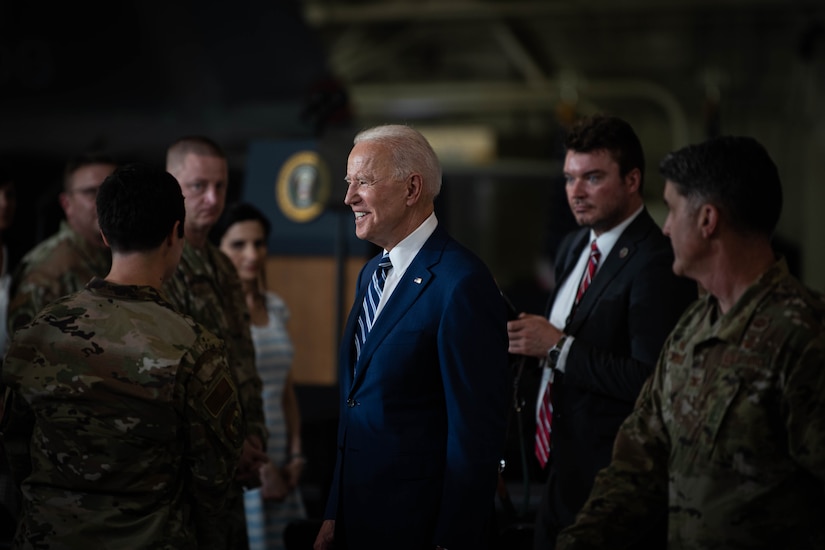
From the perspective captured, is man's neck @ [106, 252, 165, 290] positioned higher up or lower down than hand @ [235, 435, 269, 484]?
higher up

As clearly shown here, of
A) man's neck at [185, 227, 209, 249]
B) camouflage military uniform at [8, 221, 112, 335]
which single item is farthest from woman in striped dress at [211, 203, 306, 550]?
man's neck at [185, 227, 209, 249]

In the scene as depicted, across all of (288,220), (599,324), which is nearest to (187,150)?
(599,324)

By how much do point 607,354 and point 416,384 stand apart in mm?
570

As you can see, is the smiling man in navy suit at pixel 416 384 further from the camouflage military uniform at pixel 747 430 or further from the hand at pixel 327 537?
the camouflage military uniform at pixel 747 430

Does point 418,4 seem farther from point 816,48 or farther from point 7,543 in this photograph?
point 7,543

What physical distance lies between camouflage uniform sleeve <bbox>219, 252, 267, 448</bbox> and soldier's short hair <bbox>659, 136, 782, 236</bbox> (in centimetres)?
147

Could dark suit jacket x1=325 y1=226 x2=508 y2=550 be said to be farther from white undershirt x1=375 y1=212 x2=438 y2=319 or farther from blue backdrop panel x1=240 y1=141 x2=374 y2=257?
blue backdrop panel x1=240 y1=141 x2=374 y2=257

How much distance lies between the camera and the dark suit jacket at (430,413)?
76.1 inches

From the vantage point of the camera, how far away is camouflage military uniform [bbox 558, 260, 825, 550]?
1.53 meters

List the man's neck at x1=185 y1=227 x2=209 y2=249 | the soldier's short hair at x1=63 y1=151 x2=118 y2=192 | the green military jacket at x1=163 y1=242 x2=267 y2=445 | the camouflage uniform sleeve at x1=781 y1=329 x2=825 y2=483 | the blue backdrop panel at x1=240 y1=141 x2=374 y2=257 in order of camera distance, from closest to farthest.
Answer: the camouflage uniform sleeve at x1=781 y1=329 x2=825 y2=483 < the green military jacket at x1=163 y1=242 x2=267 y2=445 < the man's neck at x1=185 y1=227 x2=209 y2=249 < the soldier's short hair at x1=63 y1=151 x2=118 y2=192 < the blue backdrop panel at x1=240 y1=141 x2=374 y2=257

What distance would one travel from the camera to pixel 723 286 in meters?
1.69

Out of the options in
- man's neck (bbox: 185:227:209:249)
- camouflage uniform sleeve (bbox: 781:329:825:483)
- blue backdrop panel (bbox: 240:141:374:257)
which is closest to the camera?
camouflage uniform sleeve (bbox: 781:329:825:483)

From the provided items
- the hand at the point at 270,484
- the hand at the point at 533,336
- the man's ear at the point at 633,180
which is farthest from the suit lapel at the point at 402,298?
the hand at the point at 270,484

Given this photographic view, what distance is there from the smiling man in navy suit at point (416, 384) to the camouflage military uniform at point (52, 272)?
1.21m
